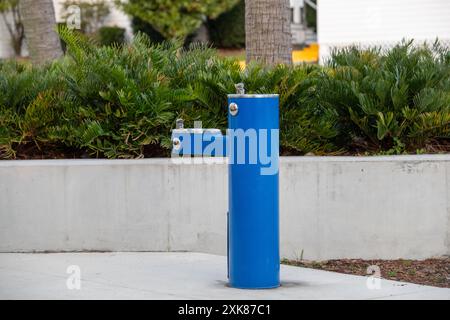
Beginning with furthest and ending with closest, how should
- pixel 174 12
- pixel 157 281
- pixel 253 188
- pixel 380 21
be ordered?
pixel 174 12, pixel 380 21, pixel 157 281, pixel 253 188

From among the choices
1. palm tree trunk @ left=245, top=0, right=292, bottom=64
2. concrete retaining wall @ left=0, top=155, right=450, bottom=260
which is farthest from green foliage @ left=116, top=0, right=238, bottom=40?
concrete retaining wall @ left=0, top=155, right=450, bottom=260

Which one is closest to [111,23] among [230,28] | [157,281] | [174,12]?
[174,12]

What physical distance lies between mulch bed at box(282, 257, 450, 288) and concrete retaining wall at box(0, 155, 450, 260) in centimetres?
7

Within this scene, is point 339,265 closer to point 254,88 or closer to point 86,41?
point 254,88

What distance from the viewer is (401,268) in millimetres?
7633

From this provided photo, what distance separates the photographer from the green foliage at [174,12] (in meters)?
29.3

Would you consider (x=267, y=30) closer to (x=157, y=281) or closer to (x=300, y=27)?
(x=157, y=281)

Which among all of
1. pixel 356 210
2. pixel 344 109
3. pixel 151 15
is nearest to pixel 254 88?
pixel 344 109

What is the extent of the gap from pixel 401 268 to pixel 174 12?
73.6ft

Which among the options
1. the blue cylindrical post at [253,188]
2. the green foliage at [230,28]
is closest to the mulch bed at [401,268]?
the blue cylindrical post at [253,188]

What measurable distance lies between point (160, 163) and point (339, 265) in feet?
5.19

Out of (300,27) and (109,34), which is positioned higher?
(300,27)

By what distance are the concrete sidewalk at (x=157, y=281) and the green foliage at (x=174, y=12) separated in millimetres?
21810

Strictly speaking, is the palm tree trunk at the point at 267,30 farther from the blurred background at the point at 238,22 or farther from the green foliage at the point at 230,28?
the green foliage at the point at 230,28
